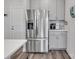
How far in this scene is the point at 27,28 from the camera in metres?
5.99

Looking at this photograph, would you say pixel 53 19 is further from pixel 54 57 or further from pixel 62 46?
pixel 54 57

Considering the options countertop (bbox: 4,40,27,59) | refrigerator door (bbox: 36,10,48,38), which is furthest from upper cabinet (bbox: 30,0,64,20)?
countertop (bbox: 4,40,27,59)

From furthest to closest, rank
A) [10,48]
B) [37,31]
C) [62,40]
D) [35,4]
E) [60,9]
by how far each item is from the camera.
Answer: [60,9], [35,4], [62,40], [37,31], [10,48]

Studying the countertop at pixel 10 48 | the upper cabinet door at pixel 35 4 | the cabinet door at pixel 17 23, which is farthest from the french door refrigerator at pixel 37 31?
the countertop at pixel 10 48

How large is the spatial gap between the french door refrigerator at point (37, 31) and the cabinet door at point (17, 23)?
26 centimetres

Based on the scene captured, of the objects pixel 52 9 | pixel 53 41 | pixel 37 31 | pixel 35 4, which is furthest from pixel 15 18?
pixel 53 41

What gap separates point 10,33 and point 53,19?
88.7 inches

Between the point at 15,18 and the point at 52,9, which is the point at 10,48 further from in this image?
the point at 52,9

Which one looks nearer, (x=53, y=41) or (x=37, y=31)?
(x=37, y=31)

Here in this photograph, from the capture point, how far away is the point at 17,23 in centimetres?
589

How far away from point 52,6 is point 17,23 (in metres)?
1.97

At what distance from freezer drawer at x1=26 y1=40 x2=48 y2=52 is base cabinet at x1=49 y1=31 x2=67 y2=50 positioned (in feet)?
2.05

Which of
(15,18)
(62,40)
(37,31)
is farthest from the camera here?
(62,40)

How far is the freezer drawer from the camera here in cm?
605
